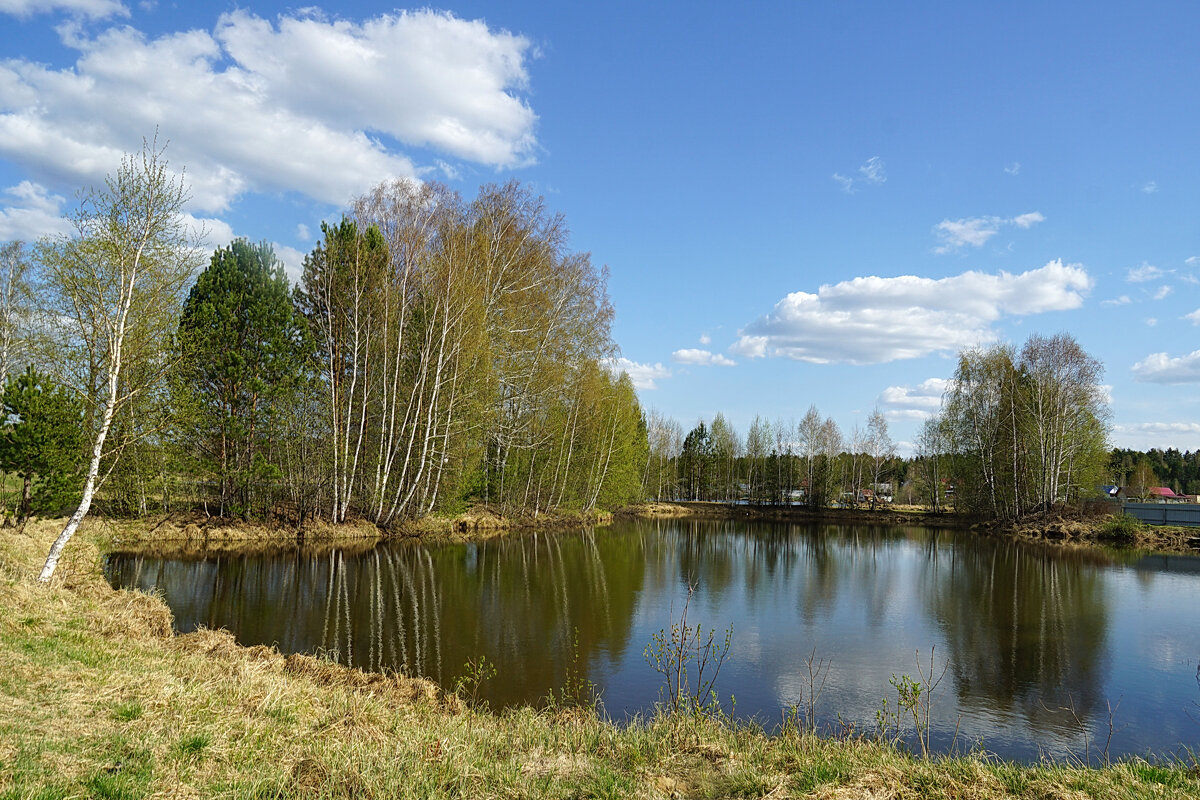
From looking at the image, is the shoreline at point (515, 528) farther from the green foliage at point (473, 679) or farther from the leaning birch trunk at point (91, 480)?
the green foliage at point (473, 679)

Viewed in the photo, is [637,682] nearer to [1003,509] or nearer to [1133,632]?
[1133,632]

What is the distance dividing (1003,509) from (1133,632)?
3293 centimetres

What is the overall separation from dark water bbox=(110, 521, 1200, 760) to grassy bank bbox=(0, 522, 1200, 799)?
268 cm

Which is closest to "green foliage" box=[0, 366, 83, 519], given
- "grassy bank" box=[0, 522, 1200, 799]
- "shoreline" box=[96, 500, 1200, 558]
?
"shoreline" box=[96, 500, 1200, 558]

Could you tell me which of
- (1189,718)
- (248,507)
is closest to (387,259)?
(248,507)

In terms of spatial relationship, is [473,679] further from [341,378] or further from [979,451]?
[979,451]

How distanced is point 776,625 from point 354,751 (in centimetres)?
1125

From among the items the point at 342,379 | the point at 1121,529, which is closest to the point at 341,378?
the point at 342,379

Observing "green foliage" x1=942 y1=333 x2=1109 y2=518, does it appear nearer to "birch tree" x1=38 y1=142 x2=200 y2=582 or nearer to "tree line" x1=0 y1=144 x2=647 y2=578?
"tree line" x1=0 y1=144 x2=647 y2=578

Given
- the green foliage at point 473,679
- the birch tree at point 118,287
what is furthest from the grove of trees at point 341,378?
the green foliage at point 473,679

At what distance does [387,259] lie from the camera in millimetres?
25500

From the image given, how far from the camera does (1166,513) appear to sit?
39.5 m

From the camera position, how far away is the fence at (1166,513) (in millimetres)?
38781

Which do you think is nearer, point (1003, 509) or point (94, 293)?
point (94, 293)
